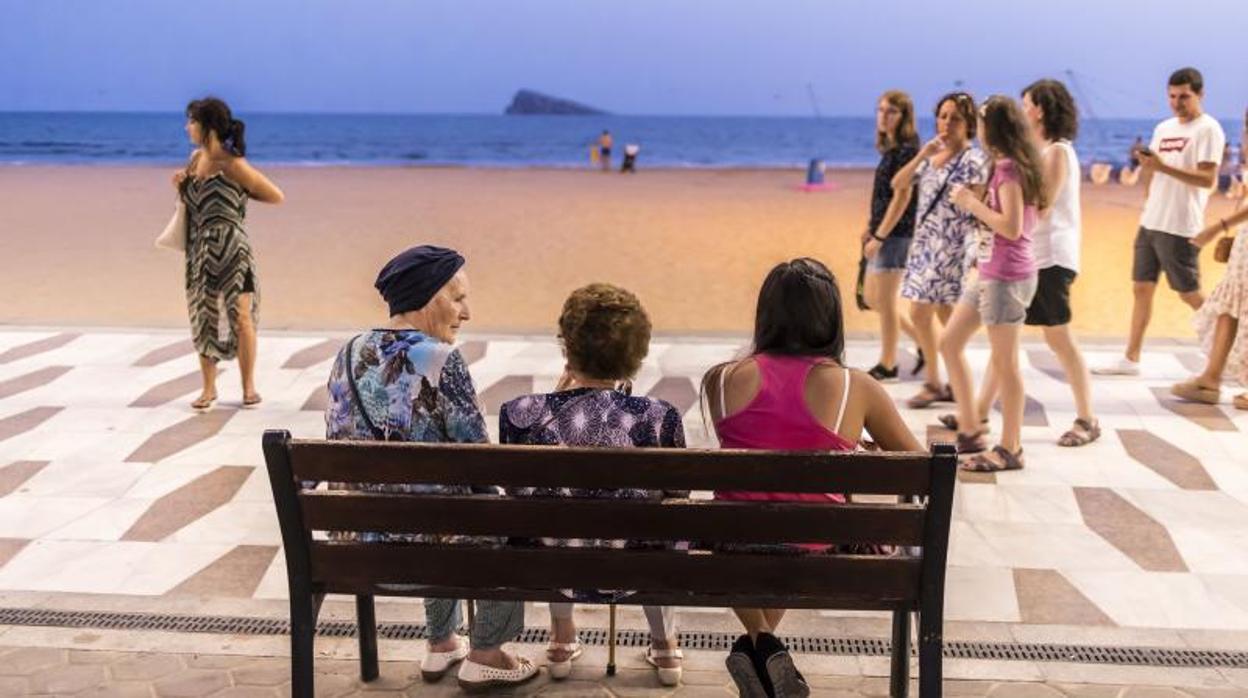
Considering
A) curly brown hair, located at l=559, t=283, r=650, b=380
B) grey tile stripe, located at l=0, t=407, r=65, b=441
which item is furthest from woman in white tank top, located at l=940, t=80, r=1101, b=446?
grey tile stripe, located at l=0, t=407, r=65, b=441

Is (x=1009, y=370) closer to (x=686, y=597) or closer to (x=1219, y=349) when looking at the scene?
(x=1219, y=349)

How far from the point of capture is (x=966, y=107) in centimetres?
592

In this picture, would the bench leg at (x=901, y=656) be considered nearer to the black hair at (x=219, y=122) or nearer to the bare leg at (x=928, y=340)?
the bare leg at (x=928, y=340)

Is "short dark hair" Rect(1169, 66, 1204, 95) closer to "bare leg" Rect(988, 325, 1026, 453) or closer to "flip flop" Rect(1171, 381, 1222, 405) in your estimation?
"flip flop" Rect(1171, 381, 1222, 405)

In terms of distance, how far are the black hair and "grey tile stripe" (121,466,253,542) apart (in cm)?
170

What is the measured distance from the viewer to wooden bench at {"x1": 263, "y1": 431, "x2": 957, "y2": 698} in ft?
9.03

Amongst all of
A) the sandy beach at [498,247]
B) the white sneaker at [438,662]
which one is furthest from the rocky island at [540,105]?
the white sneaker at [438,662]

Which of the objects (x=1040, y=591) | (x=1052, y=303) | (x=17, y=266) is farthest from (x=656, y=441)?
(x=17, y=266)

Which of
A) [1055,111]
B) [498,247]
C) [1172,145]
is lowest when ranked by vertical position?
[498,247]

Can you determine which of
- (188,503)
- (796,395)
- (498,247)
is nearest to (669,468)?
(796,395)

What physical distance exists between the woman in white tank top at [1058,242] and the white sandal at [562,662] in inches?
117

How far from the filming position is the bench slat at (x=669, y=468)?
2734 millimetres

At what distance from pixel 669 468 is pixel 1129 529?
109 inches

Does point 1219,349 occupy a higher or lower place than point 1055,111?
lower
